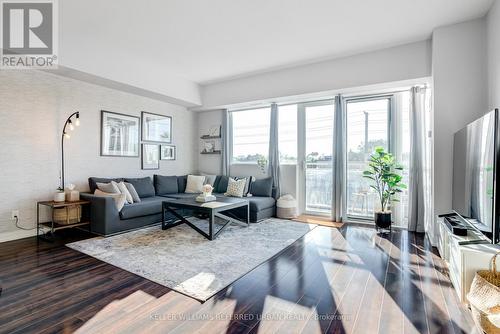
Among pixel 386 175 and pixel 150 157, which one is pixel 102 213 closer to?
pixel 150 157

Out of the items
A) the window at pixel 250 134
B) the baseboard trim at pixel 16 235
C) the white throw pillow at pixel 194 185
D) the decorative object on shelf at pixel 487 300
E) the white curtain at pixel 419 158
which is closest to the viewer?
the decorative object on shelf at pixel 487 300

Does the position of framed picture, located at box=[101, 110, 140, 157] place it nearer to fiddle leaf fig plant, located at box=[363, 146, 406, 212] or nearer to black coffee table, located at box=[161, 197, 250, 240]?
black coffee table, located at box=[161, 197, 250, 240]

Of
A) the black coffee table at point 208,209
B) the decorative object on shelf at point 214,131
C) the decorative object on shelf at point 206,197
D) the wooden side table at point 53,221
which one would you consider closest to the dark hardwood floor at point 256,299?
the wooden side table at point 53,221

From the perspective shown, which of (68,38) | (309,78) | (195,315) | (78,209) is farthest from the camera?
(309,78)

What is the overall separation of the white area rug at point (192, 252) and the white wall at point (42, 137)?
3.73 ft

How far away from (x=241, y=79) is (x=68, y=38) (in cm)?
301

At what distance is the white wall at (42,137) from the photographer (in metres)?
3.56

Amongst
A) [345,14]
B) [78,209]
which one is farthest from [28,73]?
[345,14]

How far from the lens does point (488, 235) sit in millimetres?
2020

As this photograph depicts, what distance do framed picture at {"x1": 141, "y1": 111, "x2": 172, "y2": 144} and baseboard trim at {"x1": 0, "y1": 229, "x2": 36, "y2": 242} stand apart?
2415mm

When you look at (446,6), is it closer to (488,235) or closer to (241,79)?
(488,235)

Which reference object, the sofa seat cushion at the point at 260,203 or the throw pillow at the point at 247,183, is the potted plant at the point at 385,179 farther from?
the throw pillow at the point at 247,183

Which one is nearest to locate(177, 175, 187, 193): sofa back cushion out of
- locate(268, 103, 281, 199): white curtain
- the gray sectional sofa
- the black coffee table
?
the gray sectional sofa

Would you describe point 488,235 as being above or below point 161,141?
below
